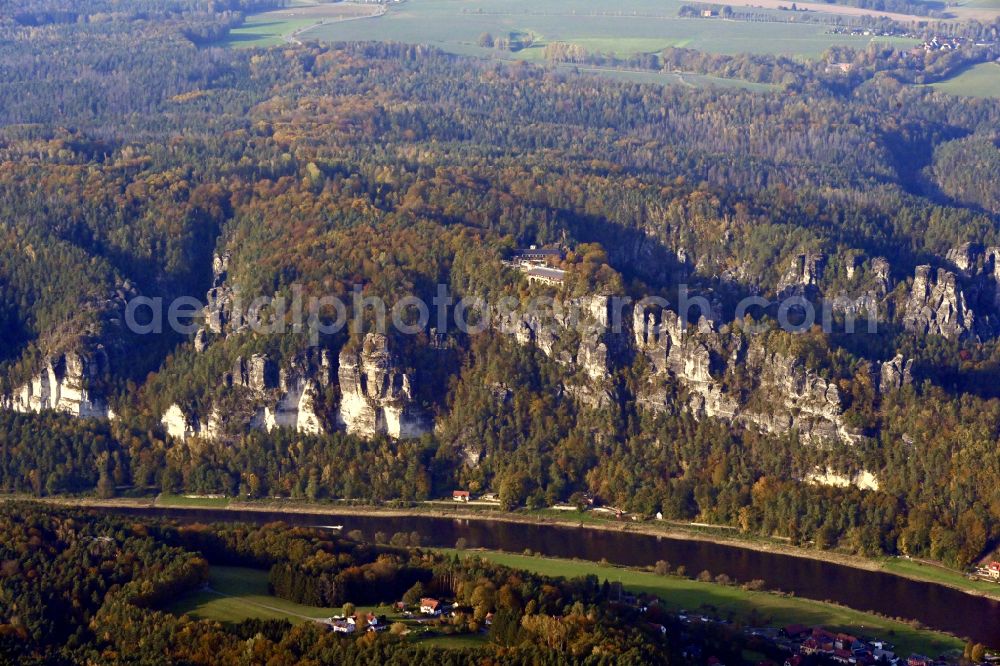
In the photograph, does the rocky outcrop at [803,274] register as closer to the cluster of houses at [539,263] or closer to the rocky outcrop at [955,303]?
the rocky outcrop at [955,303]

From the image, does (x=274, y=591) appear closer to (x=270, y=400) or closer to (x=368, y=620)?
(x=368, y=620)

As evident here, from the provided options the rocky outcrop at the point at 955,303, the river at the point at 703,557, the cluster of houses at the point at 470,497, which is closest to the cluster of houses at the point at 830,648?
the river at the point at 703,557

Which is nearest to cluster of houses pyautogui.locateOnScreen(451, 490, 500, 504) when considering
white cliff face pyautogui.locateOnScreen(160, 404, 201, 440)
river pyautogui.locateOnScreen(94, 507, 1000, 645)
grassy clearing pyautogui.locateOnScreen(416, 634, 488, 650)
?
river pyautogui.locateOnScreen(94, 507, 1000, 645)

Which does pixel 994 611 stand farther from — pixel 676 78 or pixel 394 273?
pixel 676 78

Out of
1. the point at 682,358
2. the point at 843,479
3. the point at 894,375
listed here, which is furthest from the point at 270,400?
the point at 894,375

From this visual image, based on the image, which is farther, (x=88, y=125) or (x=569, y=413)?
(x=88, y=125)

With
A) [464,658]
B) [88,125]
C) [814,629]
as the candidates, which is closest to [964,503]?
[814,629]
